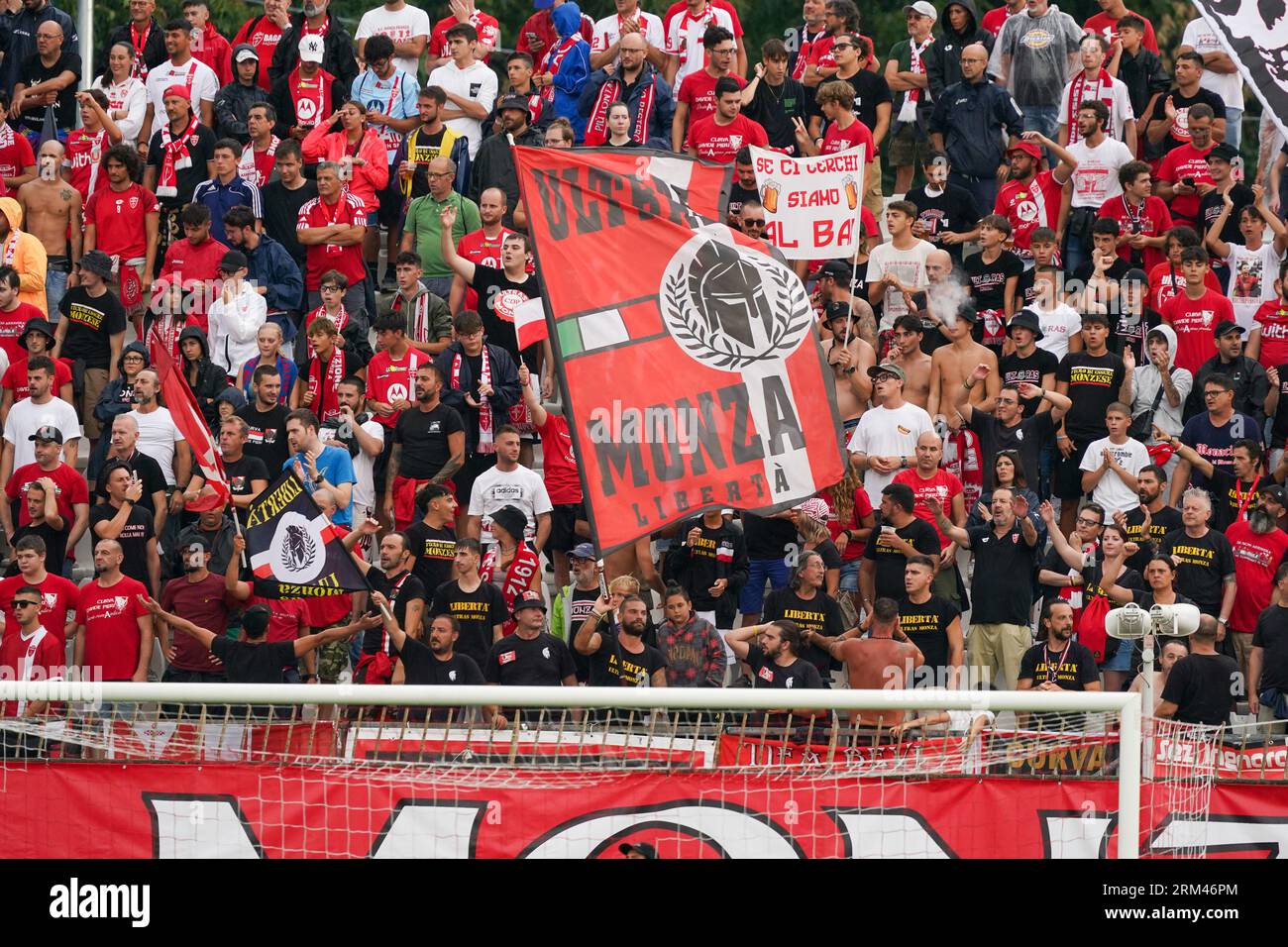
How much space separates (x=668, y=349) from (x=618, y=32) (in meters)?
9.40

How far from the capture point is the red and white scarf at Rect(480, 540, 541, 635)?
14547 millimetres

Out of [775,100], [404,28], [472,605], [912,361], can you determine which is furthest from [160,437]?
[775,100]

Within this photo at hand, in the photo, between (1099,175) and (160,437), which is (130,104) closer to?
(160,437)

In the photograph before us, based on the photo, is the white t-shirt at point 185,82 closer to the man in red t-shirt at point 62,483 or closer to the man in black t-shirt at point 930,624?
the man in red t-shirt at point 62,483

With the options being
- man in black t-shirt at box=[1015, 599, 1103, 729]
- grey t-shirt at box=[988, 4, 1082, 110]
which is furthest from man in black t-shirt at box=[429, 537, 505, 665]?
grey t-shirt at box=[988, 4, 1082, 110]

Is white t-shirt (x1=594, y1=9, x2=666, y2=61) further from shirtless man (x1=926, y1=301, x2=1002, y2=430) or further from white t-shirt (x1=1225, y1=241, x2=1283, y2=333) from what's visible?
white t-shirt (x1=1225, y1=241, x2=1283, y2=333)

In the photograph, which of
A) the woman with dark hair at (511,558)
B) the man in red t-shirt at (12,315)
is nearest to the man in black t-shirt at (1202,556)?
the woman with dark hair at (511,558)

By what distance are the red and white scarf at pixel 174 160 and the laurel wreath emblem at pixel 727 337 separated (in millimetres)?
8455

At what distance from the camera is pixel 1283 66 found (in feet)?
41.9

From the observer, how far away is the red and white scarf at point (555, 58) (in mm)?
19750

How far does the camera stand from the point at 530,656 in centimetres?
1338
